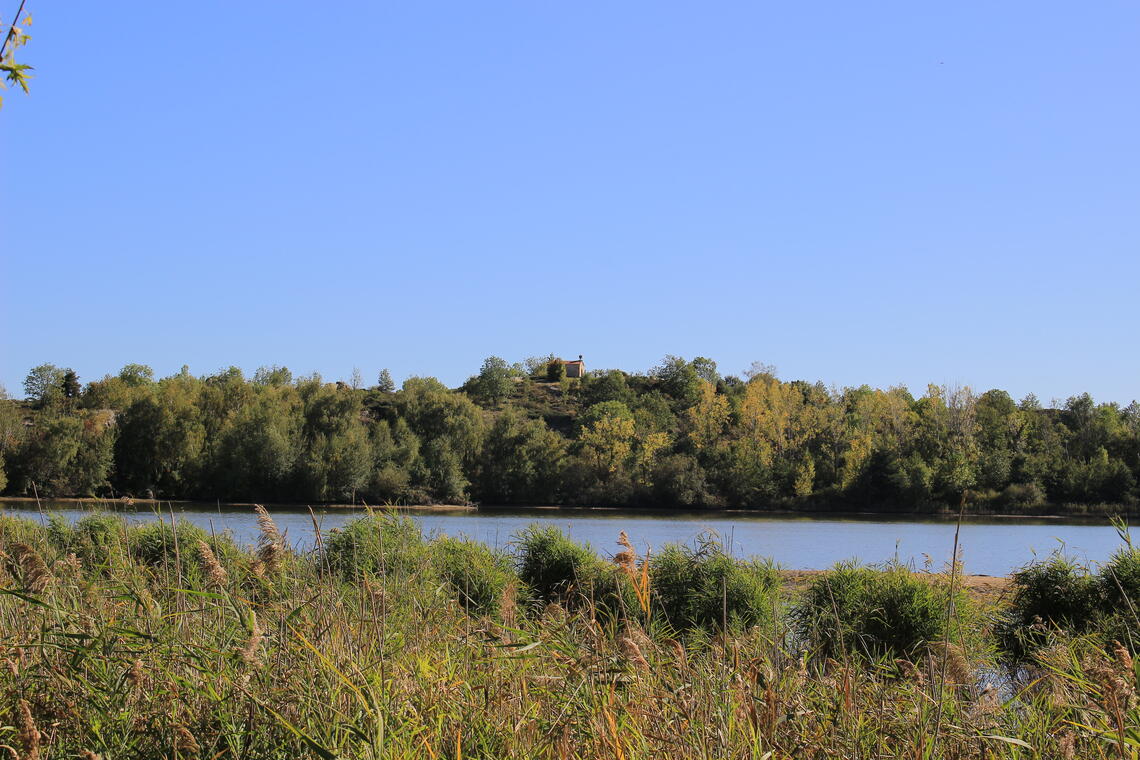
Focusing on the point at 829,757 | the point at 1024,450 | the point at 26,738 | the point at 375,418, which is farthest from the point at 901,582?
the point at 375,418

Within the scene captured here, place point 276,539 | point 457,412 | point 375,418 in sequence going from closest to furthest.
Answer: point 276,539
point 457,412
point 375,418

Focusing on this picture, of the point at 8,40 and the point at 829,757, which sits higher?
the point at 8,40

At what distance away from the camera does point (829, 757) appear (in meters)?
3.15

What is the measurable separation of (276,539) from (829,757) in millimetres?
1979

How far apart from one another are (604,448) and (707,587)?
56.1 m

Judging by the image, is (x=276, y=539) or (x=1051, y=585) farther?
(x=1051, y=585)

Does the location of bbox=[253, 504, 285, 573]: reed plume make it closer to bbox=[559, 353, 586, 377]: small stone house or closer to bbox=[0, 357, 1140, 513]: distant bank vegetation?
bbox=[0, 357, 1140, 513]: distant bank vegetation

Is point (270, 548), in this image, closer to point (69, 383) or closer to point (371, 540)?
point (371, 540)

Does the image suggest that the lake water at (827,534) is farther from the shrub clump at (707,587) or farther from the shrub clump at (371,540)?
the shrub clump at (707,587)

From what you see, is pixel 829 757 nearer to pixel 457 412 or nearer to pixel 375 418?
pixel 457 412

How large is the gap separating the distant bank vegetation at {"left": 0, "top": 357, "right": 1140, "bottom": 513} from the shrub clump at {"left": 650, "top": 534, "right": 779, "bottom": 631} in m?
44.8

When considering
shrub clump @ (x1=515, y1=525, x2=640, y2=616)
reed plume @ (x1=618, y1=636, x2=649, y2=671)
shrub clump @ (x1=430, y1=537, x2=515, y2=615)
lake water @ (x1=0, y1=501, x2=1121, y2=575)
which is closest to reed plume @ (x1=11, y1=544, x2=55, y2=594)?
reed plume @ (x1=618, y1=636, x2=649, y2=671)

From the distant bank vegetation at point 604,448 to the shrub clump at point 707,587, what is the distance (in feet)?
147

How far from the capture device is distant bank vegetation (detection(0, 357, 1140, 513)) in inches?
2279
